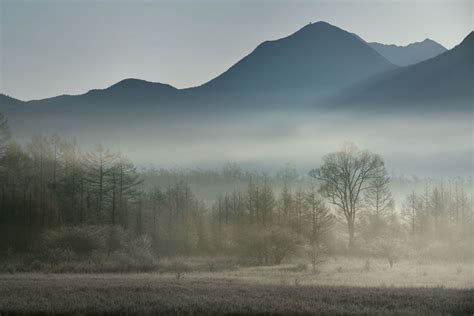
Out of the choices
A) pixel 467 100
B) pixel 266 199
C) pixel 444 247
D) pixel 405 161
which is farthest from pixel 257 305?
pixel 467 100

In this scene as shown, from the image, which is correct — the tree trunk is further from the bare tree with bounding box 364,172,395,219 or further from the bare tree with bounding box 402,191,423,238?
the bare tree with bounding box 402,191,423,238

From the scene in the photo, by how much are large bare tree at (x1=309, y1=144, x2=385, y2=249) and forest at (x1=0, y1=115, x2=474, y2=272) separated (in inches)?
4.4

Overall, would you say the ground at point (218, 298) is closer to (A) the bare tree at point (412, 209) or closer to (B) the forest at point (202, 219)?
(B) the forest at point (202, 219)

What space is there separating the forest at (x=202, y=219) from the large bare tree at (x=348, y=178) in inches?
4.4

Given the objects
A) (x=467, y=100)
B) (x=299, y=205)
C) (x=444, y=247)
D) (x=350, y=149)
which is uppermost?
(x=467, y=100)

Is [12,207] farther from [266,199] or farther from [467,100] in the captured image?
[467,100]

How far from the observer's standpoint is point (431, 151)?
151875 millimetres

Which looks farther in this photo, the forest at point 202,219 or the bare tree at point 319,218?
the bare tree at point 319,218

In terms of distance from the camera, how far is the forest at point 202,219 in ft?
137

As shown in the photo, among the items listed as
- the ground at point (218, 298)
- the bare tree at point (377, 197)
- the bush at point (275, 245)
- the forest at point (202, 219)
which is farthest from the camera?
the bare tree at point (377, 197)

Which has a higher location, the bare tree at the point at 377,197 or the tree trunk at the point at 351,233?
the bare tree at the point at 377,197

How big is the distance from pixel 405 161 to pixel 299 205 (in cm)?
8569

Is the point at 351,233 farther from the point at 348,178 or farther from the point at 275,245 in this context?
the point at 275,245

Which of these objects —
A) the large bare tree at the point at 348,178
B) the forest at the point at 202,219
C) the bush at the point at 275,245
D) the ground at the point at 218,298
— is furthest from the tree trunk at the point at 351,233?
the ground at the point at 218,298
